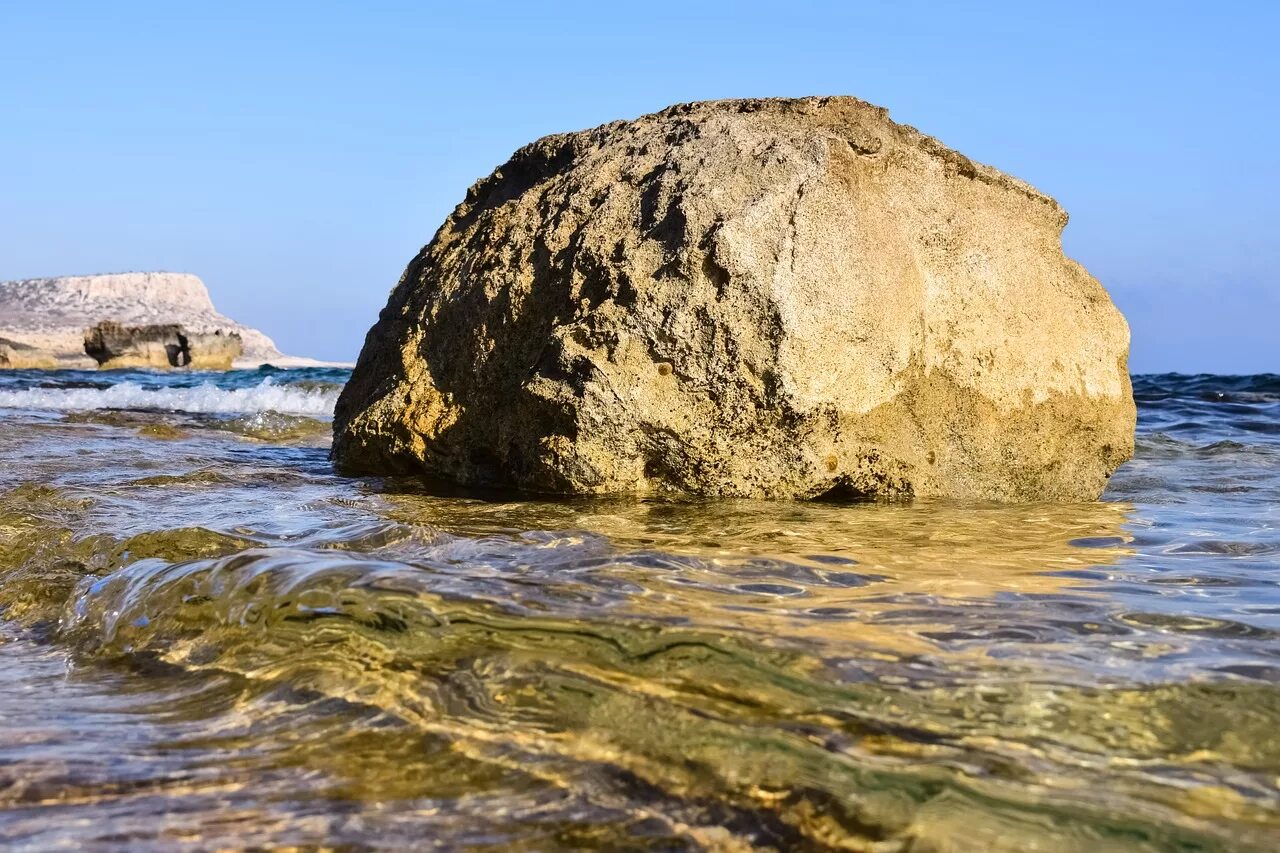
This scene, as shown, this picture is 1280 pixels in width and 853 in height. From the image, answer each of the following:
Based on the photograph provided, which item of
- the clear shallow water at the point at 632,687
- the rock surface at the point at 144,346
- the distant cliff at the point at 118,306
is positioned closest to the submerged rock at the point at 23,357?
the rock surface at the point at 144,346

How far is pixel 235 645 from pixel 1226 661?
193 centimetres

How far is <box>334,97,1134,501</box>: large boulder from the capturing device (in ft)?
13.3

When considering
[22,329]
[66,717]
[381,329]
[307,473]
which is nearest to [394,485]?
[307,473]

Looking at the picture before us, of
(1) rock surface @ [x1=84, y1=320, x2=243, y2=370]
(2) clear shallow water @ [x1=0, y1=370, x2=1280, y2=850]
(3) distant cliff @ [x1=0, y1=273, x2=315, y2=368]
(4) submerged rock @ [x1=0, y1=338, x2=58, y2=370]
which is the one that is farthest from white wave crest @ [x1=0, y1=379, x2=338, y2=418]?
(3) distant cliff @ [x1=0, y1=273, x2=315, y2=368]

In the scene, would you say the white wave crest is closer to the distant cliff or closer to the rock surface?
the rock surface

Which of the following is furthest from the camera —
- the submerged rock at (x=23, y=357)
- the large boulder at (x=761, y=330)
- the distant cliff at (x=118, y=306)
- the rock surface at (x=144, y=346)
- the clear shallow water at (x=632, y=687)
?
the distant cliff at (x=118, y=306)

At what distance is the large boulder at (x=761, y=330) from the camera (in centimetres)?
406

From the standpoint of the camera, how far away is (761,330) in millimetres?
3988

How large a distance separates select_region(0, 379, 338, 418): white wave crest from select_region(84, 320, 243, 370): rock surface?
29.8m

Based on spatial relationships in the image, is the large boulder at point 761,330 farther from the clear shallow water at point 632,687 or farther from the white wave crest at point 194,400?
the white wave crest at point 194,400

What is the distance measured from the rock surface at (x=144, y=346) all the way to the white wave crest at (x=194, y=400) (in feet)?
97.8

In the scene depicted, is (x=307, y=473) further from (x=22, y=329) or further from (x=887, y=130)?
(x=22, y=329)

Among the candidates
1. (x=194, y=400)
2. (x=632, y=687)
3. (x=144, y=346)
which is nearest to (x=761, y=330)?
(x=632, y=687)

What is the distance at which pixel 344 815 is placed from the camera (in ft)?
5.20
